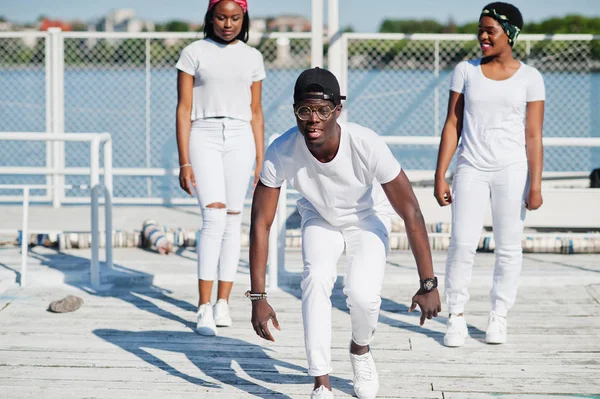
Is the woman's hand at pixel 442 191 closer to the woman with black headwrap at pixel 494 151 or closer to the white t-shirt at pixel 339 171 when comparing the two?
the woman with black headwrap at pixel 494 151

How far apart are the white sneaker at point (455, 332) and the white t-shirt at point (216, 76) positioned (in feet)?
4.89

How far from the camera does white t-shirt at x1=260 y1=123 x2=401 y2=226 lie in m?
3.65

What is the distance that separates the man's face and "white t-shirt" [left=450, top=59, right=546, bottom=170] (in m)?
1.23

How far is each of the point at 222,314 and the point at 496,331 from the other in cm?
140

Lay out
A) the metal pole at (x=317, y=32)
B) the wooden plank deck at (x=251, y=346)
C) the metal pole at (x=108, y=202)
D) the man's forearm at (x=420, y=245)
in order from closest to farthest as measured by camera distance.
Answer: the man's forearm at (x=420, y=245) < the wooden plank deck at (x=251, y=346) < the metal pole at (x=108, y=202) < the metal pole at (x=317, y=32)

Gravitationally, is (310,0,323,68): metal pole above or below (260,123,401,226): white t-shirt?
above

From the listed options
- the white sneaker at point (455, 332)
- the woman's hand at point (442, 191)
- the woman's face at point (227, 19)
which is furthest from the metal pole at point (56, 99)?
the white sneaker at point (455, 332)

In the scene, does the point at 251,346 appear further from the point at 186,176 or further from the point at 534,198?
the point at 534,198

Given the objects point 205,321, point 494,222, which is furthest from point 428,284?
point 205,321

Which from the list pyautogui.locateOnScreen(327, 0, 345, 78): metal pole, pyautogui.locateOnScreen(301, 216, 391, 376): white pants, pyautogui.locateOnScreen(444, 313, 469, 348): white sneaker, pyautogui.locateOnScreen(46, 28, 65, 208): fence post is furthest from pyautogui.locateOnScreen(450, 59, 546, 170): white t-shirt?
pyautogui.locateOnScreen(46, 28, 65, 208): fence post

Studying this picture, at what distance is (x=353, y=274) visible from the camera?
3.79 meters

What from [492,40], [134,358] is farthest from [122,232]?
[492,40]

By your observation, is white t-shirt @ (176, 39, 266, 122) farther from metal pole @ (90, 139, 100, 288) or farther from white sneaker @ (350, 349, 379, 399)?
white sneaker @ (350, 349, 379, 399)

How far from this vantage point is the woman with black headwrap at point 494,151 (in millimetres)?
4562
